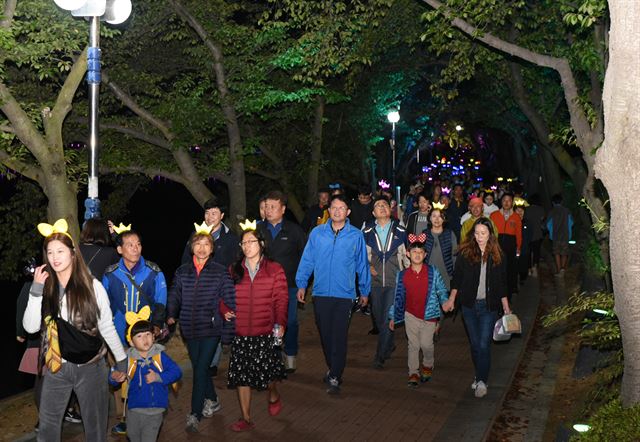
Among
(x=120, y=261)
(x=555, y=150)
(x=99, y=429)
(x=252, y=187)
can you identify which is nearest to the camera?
(x=99, y=429)

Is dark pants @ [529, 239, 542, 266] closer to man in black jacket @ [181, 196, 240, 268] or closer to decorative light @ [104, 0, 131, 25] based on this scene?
man in black jacket @ [181, 196, 240, 268]

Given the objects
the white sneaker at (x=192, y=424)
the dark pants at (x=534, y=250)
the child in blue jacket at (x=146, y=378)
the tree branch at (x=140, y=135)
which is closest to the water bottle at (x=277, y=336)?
the white sneaker at (x=192, y=424)

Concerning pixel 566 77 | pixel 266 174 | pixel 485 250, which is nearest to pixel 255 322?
pixel 485 250

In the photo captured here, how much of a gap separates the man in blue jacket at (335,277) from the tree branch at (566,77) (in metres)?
2.66

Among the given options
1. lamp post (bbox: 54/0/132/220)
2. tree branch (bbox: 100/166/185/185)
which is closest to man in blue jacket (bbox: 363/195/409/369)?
lamp post (bbox: 54/0/132/220)

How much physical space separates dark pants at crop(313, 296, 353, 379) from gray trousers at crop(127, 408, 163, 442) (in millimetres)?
3051

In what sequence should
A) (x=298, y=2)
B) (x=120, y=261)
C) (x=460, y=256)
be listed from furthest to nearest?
(x=298, y=2), (x=460, y=256), (x=120, y=261)

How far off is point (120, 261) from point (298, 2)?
5.99 metres

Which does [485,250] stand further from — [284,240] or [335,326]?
Answer: [284,240]

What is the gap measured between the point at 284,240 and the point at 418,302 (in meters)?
1.64

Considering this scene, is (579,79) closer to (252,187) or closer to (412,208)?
(412,208)

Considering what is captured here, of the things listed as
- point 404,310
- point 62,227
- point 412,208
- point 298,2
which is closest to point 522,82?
point 412,208

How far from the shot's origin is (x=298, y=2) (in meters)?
12.9

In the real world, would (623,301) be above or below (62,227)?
below
